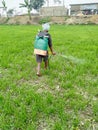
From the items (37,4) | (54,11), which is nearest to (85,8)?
(54,11)

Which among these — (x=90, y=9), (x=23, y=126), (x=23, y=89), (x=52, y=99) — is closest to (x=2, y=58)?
(x=23, y=89)

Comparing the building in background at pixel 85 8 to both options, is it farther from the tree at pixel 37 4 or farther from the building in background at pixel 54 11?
the tree at pixel 37 4

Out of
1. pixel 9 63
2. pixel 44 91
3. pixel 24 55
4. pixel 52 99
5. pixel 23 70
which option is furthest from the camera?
pixel 24 55

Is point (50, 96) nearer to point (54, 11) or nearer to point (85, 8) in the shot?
point (54, 11)

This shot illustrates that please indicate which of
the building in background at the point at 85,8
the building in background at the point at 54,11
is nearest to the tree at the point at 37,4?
the building in background at the point at 54,11

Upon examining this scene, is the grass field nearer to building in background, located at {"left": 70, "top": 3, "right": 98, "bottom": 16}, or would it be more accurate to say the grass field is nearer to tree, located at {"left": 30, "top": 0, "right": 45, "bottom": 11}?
building in background, located at {"left": 70, "top": 3, "right": 98, "bottom": 16}

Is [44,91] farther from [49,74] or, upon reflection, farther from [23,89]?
[49,74]

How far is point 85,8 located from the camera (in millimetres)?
65375

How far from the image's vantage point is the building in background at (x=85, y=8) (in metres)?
64.9

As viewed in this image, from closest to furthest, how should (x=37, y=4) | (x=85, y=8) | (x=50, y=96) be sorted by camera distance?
(x=50, y=96) → (x=85, y=8) → (x=37, y=4)

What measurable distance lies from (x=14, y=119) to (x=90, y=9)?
64.1 meters

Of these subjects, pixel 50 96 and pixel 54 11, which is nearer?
pixel 50 96

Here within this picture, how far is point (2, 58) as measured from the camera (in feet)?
29.2

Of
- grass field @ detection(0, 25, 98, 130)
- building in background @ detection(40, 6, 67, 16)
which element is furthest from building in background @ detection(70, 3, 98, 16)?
grass field @ detection(0, 25, 98, 130)
